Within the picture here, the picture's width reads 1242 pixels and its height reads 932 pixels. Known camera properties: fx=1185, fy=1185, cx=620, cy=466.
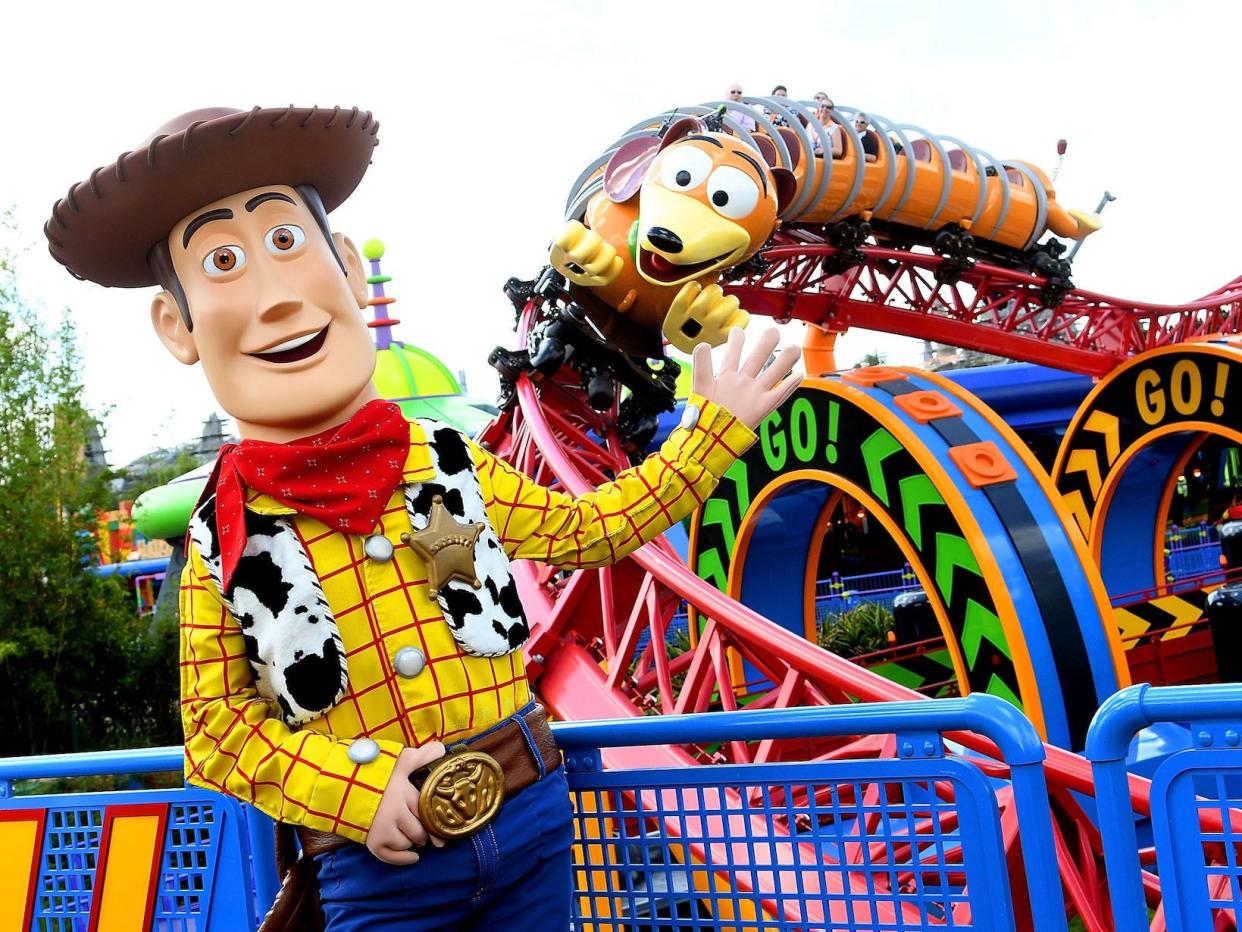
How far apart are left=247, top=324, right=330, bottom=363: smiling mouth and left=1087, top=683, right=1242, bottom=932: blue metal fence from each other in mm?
1296

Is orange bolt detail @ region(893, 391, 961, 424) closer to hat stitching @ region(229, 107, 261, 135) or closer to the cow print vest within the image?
the cow print vest

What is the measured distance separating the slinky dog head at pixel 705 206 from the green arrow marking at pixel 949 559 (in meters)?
2.36

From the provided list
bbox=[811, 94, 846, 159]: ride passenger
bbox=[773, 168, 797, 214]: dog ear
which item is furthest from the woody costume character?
bbox=[811, 94, 846, 159]: ride passenger

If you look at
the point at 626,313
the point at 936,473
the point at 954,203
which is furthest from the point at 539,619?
the point at 954,203

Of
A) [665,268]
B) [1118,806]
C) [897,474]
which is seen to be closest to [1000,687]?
[897,474]

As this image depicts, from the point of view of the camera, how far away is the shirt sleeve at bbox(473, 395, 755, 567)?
6.61 ft

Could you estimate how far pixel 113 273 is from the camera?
2057mm

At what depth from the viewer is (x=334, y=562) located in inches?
70.9

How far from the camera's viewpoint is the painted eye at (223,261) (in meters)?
1.90

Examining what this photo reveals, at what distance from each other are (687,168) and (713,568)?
4468 millimetres

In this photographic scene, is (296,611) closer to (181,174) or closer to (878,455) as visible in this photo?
(181,174)

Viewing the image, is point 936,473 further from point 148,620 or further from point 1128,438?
point 148,620

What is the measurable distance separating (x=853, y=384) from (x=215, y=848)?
4.20 metres

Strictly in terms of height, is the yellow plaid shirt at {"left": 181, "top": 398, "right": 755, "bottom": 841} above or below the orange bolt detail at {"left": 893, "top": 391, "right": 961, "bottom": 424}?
below
